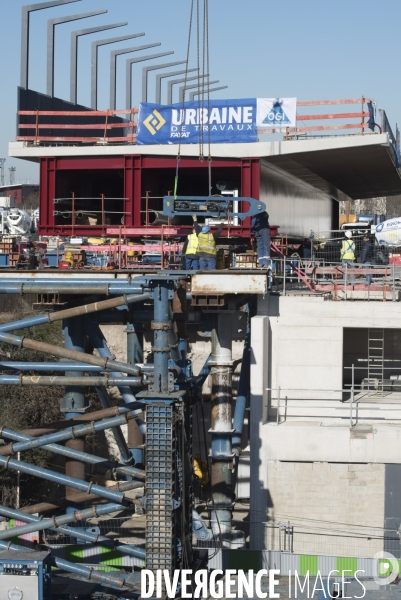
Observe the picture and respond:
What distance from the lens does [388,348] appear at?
96.1 feet

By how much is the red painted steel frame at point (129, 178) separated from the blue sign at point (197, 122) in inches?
26.9

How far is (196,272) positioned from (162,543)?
250 inches

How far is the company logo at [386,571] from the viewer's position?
64.6 feet

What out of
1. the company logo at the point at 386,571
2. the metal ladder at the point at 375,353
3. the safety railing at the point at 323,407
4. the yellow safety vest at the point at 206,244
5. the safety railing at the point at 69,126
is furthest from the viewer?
the safety railing at the point at 69,126

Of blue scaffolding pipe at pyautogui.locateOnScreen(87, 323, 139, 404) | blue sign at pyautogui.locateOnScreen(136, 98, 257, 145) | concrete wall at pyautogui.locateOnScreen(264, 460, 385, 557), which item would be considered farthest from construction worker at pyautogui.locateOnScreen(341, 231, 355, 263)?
blue scaffolding pipe at pyautogui.locateOnScreen(87, 323, 139, 404)

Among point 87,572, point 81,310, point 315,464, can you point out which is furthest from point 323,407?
point 87,572

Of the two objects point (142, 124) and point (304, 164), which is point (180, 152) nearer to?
point (142, 124)

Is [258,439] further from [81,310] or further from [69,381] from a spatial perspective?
[81,310]

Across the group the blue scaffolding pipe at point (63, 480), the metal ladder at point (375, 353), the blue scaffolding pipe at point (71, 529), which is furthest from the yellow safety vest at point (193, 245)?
the metal ladder at point (375, 353)

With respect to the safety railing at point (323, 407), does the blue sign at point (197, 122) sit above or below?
above

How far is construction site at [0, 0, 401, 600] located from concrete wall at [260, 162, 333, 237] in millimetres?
242

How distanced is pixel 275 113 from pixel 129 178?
5259mm

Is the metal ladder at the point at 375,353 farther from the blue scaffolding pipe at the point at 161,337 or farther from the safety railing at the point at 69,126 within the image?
the blue scaffolding pipe at the point at 161,337

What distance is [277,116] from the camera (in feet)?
95.6
